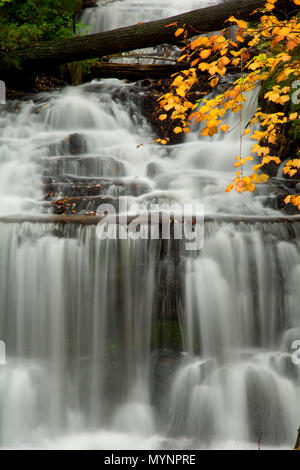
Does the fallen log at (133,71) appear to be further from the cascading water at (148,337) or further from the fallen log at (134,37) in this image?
the cascading water at (148,337)

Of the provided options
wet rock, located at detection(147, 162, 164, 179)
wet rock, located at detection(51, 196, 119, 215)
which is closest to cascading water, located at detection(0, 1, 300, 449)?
wet rock, located at detection(51, 196, 119, 215)

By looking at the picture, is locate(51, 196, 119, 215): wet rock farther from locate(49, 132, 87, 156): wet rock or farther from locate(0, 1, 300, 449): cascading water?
locate(49, 132, 87, 156): wet rock

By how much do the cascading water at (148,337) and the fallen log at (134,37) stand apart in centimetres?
420

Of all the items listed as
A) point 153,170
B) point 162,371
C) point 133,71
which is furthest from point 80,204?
point 133,71

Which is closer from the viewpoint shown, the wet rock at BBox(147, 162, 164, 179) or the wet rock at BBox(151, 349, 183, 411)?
the wet rock at BBox(151, 349, 183, 411)

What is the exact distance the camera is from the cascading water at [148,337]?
4.80m

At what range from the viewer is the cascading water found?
480 cm

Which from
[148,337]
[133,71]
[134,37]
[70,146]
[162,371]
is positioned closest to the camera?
[162,371]

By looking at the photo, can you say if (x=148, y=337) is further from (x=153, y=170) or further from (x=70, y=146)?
(x=70, y=146)

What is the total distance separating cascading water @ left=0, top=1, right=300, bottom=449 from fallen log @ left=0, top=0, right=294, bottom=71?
420 cm

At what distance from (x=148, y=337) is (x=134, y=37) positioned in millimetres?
6144

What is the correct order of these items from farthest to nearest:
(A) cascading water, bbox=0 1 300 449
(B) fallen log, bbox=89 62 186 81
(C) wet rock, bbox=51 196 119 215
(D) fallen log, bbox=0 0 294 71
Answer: (B) fallen log, bbox=89 62 186 81, (D) fallen log, bbox=0 0 294 71, (C) wet rock, bbox=51 196 119 215, (A) cascading water, bbox=0 1 300 449

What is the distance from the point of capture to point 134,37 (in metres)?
8.70

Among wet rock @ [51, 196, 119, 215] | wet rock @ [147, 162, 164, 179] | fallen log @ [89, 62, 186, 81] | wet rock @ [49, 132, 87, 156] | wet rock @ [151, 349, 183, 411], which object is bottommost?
wet rock @ [151, 349, 183, 411]
